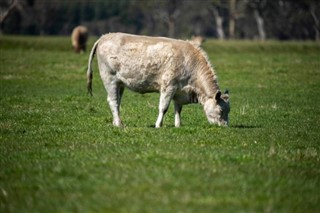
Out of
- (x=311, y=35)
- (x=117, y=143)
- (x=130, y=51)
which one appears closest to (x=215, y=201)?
(x=117, y=143)

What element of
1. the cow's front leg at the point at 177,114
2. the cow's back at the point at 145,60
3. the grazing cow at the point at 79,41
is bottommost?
the grazing cow at the point at 79,41

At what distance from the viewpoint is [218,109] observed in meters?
17.6

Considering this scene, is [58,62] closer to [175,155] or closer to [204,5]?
[175,155]

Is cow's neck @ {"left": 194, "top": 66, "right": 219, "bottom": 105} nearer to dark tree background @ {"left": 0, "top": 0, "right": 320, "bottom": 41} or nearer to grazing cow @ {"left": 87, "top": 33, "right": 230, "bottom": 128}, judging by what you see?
grazing cow @ {"left": 87, "top": 33, "right": 230, "bottom": 128}

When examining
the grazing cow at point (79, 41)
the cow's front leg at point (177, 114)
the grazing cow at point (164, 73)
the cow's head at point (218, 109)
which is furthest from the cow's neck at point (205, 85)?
the grazing cow at point (79, 41)

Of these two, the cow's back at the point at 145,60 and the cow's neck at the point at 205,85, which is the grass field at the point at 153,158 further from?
the cow's back at the point at 145,60

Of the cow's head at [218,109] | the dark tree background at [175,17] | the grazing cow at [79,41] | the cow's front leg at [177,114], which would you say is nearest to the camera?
the cow's head at [218,109]

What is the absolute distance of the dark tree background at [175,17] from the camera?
352 feet

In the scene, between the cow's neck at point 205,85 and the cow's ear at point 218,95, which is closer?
the cow's ear at point 218,95

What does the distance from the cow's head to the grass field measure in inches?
30.2

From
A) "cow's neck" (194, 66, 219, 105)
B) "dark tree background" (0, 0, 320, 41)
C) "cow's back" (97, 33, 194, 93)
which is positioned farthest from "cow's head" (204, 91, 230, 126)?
"dark tree background" (0, 0, 320, 41)

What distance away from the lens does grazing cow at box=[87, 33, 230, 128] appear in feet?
57.2

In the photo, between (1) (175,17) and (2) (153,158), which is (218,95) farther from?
(1) (175,17)

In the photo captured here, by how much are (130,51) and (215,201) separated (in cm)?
937
